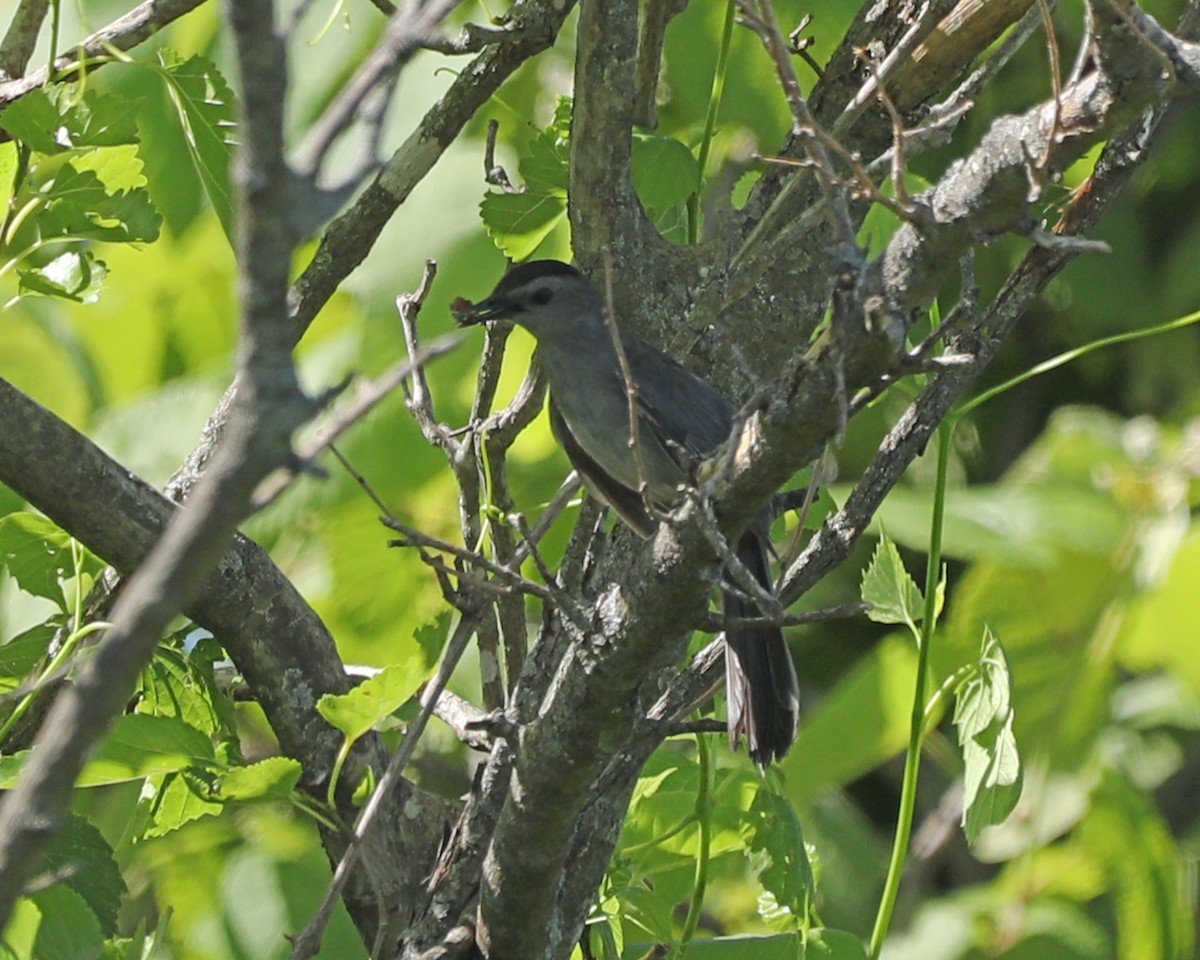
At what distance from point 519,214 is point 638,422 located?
0.41 meters

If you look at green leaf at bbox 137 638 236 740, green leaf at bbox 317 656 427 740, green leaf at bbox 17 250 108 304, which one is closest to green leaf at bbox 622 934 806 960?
green leaf at bbox 317 656 427 740

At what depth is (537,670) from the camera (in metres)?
2.27

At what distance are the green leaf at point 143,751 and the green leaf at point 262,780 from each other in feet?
0.21

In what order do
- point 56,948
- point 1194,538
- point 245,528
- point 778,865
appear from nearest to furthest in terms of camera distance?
point 56,948
point 778,865
point 245,528
point 1194,538

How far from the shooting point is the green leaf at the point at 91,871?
2039mm

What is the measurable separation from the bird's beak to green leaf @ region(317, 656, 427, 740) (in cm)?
87

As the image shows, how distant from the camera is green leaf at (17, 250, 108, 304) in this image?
2156 mm

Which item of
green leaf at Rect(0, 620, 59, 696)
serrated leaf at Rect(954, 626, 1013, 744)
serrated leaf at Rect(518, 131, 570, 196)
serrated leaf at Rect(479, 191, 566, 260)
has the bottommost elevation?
serrated leaf at Rect(954, 626, 1013, 744)

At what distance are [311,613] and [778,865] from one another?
2.54ft

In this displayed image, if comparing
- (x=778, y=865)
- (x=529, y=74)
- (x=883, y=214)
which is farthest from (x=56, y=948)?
(x=529, y=74)

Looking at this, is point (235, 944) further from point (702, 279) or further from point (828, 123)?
point (828, 123)

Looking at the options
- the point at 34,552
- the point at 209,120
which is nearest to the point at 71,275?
the point at 209,120

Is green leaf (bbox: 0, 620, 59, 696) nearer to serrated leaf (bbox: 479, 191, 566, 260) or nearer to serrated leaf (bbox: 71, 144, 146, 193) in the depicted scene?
serrated leaf (bbox: 71, 144, 146, 193)

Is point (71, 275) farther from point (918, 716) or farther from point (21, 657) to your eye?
point (918, 716)
